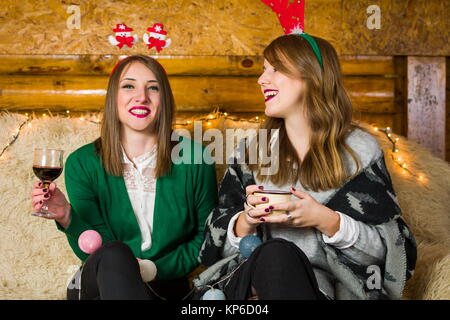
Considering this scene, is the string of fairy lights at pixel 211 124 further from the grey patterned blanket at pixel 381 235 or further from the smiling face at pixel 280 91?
the grey patterned blanket at pixel 381 235

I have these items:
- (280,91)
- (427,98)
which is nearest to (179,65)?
(280,91)

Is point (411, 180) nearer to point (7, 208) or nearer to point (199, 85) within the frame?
point (199, 85)

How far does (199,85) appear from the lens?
108 inches

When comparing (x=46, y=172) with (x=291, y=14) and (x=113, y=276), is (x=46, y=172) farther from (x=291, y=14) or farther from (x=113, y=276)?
(x=291, y=14)

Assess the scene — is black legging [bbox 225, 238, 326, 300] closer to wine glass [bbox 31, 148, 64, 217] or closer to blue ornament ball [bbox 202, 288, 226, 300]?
blue ornament ball [bbox 202, 288, 226, 300]

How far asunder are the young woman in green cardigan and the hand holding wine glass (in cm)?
12

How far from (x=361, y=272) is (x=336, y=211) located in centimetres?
18

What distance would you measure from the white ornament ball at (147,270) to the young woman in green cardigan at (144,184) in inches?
4.7

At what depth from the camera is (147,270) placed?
1571 mm

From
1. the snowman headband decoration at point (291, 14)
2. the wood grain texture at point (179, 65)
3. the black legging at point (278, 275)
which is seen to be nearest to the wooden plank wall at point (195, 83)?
the wood grain texture at point (179, 65)

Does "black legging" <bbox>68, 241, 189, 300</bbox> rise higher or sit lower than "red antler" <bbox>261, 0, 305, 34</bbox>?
lower

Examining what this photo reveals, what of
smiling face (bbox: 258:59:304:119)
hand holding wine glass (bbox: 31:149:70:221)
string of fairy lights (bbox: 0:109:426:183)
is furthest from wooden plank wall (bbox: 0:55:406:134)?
hand holding wine glass (bbox: 31:149:70:221)

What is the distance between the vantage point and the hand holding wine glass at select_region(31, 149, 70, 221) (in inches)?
57.4

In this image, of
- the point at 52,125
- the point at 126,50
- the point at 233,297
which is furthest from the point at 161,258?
the point at 126,50
